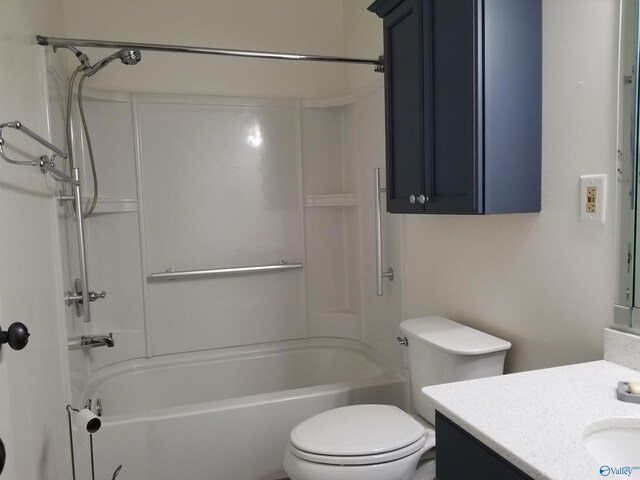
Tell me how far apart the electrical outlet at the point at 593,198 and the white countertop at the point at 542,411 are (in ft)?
1.20

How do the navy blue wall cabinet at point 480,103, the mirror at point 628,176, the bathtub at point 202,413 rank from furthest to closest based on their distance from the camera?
the bathtub at point 202,413
the navy blue wall cabinet at point 480,103
the mirror at point 628,176

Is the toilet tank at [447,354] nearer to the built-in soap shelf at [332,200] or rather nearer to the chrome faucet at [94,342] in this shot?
the built-in soap shelf at [332,200]

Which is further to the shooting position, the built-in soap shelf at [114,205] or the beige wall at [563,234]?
the built-in soap shelf at [114,205]

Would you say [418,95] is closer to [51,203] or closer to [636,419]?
[636,419]

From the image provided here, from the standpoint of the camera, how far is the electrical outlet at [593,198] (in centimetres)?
117

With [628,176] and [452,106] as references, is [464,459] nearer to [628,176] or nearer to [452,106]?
[628,176]

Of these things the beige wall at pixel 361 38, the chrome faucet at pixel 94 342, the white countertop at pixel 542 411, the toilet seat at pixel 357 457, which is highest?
the beige wall at pixel 361 38

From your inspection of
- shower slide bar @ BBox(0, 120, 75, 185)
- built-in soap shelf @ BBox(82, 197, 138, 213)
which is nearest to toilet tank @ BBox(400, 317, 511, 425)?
shower slide bar @ BBox(0, 120, 75, 185)

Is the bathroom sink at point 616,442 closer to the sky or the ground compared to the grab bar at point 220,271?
closer to the ground

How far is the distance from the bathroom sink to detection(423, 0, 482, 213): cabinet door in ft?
2.00

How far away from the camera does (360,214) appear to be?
8.96 ft

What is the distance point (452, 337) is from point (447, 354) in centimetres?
7

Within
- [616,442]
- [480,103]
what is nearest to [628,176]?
[480,103]

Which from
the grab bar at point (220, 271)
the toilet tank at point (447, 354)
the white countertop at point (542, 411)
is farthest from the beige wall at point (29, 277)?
the toilet tank at point (447, 354)
